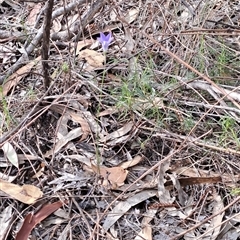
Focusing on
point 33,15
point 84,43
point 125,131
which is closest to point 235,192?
point 125,131

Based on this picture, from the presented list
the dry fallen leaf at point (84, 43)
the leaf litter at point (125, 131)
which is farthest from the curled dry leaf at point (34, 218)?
the dry fallen leaf at point (84, 43)

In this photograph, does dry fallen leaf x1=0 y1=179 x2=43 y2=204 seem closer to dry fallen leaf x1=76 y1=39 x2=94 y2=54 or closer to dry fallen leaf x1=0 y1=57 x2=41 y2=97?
dry fallen leaf x1=0 y1=57 x2=41 y2=97

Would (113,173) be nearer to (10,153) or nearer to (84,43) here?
(10,153)

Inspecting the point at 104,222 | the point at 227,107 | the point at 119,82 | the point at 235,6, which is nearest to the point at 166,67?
the point at 119,82

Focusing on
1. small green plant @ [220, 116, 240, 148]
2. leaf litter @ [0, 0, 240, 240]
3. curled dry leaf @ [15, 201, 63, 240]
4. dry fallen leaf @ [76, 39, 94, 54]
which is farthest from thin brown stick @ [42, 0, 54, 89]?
small green plant @ [220, 116, 240, 148]

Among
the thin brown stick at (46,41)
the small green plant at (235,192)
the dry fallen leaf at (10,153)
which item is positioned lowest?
the small green plant at (235,192)

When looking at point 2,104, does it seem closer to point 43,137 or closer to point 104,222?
point 43,137

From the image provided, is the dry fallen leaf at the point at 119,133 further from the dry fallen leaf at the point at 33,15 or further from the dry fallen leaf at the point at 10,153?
the dry fallen leaf at the point at 33,15
